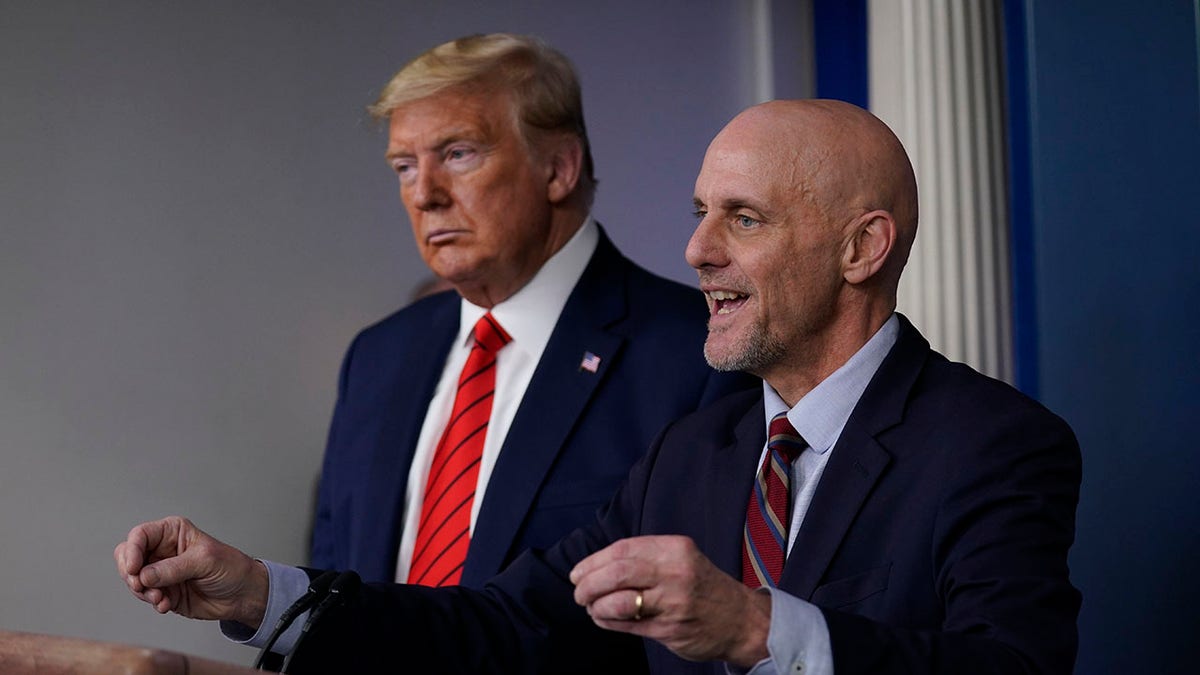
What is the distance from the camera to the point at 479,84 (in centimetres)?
292

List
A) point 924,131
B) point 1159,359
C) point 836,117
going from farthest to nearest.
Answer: point 924,131
point 1159,359
point 836,117

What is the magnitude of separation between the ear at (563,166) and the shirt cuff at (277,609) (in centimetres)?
109

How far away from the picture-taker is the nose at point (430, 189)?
287 centimetres

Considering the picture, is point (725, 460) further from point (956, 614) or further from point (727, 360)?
point (956, 614)

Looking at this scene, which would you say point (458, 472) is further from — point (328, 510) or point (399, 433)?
point (328, 510)

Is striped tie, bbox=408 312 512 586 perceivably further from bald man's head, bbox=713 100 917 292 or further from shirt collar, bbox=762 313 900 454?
bald man's head, bbox=713 100 917 292

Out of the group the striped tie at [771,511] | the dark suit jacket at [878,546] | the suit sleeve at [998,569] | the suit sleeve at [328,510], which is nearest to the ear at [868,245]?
the dark suit jacket at [878,546]

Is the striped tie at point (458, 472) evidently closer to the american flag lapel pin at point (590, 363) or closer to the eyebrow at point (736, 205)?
the american flag lapel pin at point (590, 363)

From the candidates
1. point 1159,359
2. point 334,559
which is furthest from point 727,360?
point 334,559

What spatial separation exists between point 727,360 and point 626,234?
9.56 feet

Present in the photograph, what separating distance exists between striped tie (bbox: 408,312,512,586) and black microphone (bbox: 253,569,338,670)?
66cm

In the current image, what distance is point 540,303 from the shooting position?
9.37ft

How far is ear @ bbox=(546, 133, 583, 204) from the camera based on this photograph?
→ 2969mm

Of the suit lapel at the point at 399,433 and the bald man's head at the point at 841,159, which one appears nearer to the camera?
the bald man's head at the point at 841,159
